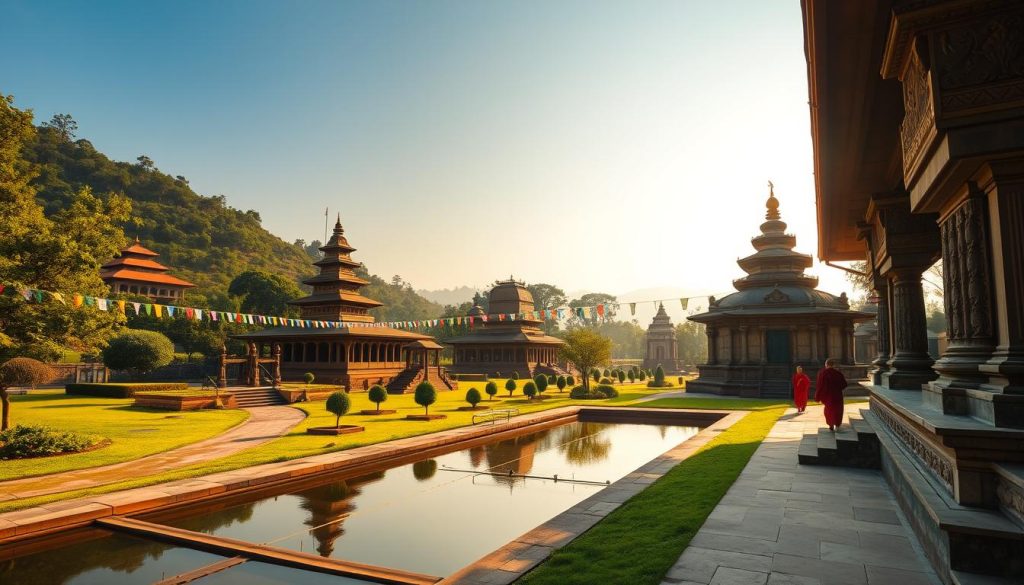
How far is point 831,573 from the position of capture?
5.45 metres

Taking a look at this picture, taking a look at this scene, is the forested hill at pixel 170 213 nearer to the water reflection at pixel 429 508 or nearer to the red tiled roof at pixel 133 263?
the red tiled roof at pixel 133 263

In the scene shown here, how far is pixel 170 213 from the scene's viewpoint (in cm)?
10231

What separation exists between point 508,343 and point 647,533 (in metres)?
49.9

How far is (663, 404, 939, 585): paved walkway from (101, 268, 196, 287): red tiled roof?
2820 inches

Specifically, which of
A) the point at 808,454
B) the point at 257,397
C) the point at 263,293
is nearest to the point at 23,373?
the point at 257,397

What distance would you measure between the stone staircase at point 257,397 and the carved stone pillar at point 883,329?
83.0ft

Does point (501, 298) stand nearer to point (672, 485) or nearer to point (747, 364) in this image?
point (747, 364)

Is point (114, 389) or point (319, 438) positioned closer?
point (319, 438)

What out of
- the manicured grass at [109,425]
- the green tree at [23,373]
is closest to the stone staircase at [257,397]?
the manicured grass at [109,425]

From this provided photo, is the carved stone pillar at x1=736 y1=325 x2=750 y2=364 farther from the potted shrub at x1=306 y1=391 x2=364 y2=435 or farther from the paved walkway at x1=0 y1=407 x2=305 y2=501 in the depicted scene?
the paved walkway at x1=0 y1=407 x2=305 y2=501

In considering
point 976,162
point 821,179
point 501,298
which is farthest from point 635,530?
point 501,298

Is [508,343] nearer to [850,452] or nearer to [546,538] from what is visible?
[850,452]

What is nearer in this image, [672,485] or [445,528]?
[445,528]

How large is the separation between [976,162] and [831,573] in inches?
151
